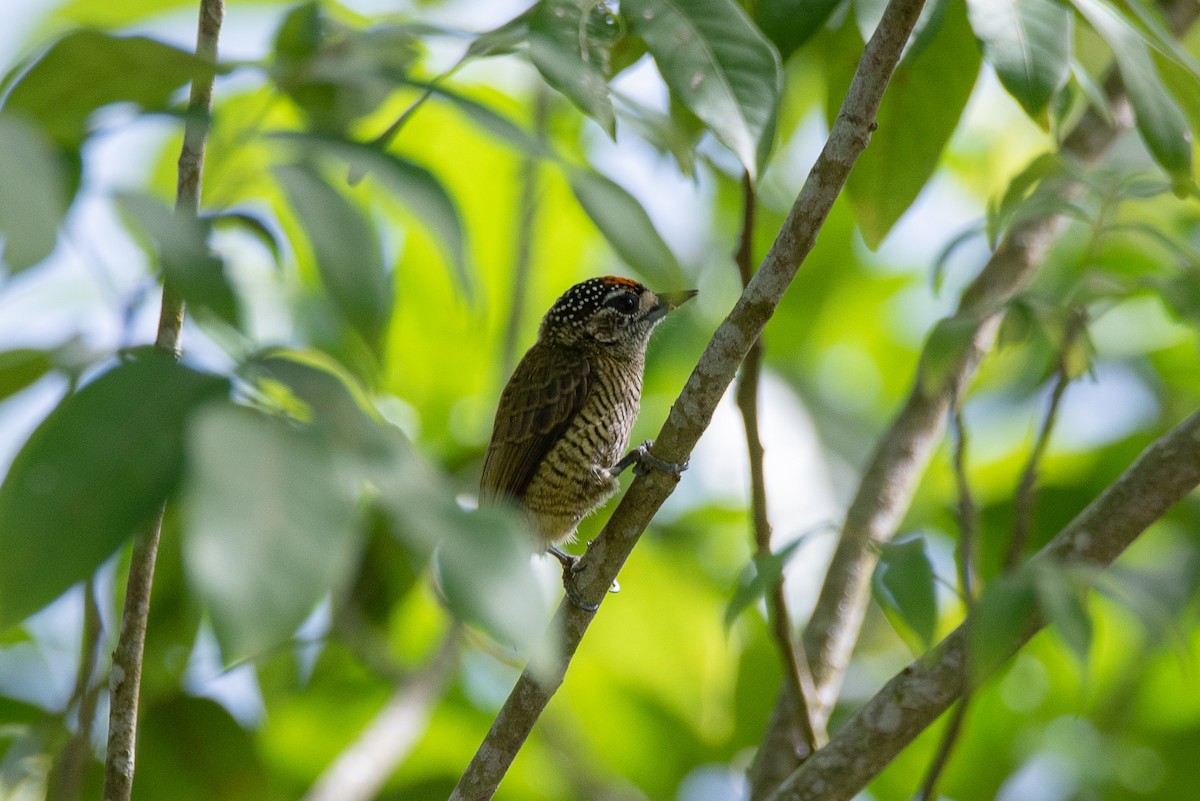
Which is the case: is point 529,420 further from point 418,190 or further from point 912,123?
point 418,190

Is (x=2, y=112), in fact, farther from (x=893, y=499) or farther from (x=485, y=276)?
(x=485, y=276)

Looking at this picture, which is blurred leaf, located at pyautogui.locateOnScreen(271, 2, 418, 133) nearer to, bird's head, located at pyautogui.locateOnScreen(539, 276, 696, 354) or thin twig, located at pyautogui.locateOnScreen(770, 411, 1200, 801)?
bird's head, located at pyautogui.locateOnScreen(539, 276, 696, 354)

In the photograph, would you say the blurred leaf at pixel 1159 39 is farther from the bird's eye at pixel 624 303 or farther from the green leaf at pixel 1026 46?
the bird's eye at pixel 624 303

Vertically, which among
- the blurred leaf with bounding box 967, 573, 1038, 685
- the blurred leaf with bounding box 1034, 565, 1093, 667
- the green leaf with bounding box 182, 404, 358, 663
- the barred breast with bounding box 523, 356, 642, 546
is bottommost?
the barred breast with bounding box 523, 356, 642, 546

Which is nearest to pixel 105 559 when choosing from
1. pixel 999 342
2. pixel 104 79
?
pixel 104 79

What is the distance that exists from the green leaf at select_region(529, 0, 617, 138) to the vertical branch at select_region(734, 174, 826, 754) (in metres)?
0.63

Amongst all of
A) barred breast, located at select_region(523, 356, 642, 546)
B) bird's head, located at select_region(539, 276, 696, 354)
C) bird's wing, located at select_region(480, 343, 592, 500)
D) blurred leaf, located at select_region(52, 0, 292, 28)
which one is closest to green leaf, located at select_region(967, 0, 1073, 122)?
barred breast, located at select_region(523, 356, 642, 546)

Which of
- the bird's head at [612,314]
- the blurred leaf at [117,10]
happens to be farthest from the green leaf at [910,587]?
the blurred leaf at [117,10]

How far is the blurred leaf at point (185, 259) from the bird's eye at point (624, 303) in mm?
3159

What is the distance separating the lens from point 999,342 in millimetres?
2613

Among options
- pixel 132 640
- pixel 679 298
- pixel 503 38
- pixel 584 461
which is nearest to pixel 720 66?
pixel 503 38

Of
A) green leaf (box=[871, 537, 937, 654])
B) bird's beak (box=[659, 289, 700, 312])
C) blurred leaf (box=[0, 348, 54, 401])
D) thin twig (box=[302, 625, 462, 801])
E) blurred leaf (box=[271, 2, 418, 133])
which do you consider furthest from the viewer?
bird's beak (box=[659, 289, 700, 312])

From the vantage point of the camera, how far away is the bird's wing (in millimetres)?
3893

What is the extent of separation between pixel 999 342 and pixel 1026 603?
73 cm
